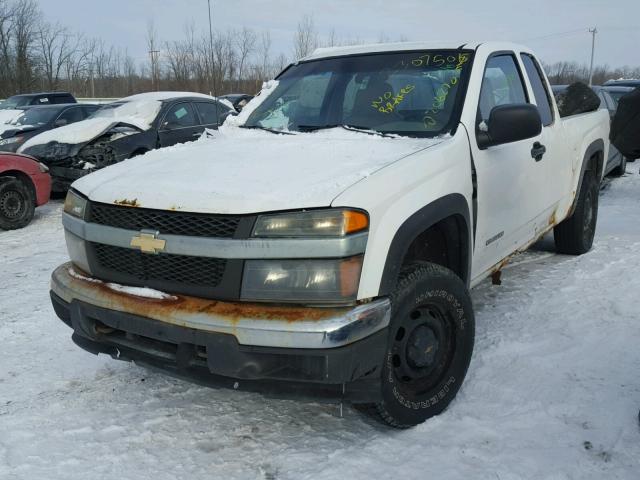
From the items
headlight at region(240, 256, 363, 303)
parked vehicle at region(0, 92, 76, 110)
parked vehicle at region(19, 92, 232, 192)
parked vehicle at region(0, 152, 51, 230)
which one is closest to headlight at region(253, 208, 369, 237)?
headlight at region(240, 256, 363, 303)

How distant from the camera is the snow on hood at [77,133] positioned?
29.5 feet

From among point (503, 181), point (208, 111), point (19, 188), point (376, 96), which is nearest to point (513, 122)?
point (503, 181)

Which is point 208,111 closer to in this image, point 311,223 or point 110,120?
point 110,120

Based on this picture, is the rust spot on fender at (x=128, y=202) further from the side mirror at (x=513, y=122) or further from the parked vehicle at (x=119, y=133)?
the parked vehicle at (x=119, y=133)

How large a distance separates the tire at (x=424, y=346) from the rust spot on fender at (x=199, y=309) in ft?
1.43

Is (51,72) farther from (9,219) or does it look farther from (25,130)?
(9,219)

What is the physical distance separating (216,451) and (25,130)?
968 cm

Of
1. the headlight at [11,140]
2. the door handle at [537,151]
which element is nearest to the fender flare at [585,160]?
the door handle at [537,151]

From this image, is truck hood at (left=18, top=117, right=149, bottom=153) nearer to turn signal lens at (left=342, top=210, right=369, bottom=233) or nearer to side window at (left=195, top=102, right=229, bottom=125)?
side window at (left=195, top=102, right=229, bottom=125)

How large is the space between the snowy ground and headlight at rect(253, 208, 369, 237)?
3.44 feet

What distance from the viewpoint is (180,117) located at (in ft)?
33.3

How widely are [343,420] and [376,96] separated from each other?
73.8 inches

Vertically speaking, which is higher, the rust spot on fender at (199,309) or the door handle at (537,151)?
the door handle at (537,151)

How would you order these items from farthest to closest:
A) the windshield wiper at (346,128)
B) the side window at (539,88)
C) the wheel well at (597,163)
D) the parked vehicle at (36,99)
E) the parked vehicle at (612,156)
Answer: the parked vehicle at (36,99) < the parked vehicle at (612,156) < the wheel well at (597,163) < the side window at (539,88) < the windshield wiper at (346,128)
